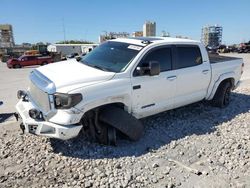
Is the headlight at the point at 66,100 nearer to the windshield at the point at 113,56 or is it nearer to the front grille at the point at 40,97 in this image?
the front grille at the point at 40,97

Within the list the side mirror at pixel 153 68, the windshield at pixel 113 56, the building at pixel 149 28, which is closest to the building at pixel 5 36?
the building at pixel 149 28

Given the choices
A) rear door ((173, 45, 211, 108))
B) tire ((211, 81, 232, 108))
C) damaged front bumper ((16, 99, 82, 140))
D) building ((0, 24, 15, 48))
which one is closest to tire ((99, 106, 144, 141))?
damaged front bumper ((16, 99, 82, 140))

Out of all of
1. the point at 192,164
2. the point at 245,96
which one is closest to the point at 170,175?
the point at 192,164

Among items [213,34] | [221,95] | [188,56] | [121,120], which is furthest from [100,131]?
[213,34]

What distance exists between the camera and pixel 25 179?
3.66 m

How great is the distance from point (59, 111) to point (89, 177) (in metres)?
1.06

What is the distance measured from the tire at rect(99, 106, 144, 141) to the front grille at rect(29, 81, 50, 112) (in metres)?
0.89

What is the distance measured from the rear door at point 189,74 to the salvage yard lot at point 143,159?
614mm

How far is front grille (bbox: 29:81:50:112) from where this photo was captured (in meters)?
4.09

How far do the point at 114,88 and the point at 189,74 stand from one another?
199cm

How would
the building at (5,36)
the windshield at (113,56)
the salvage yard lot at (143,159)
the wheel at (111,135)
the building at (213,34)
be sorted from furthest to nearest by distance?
the building at (5,36)
the building at (213,34)
the windshield at (113,56)
the wheel at (111,135)
the salvage yard lot at (143,159)

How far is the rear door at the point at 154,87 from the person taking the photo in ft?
15.5

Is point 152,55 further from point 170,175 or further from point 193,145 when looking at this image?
point 170,175

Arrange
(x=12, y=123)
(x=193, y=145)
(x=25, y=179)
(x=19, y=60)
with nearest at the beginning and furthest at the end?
(x=25, y=179)
(x=193, y=145)
(x=12, y=123)
(x=19, y=60)
